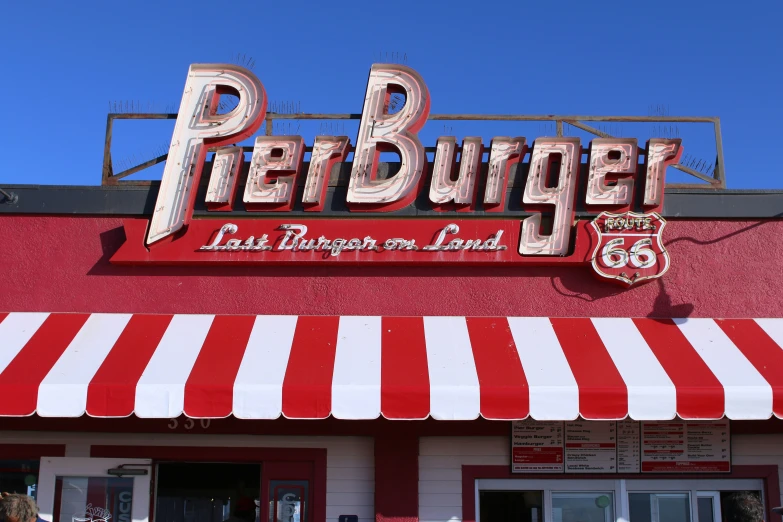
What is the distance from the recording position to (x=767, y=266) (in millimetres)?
9664

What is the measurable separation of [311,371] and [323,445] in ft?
4.46

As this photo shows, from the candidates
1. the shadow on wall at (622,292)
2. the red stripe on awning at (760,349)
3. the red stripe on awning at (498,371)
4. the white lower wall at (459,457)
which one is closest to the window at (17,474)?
the white lower wall at (459,457)

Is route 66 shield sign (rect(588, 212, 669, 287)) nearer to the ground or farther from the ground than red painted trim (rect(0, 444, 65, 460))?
farther from the ground

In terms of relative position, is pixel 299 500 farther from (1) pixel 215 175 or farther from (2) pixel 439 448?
(1) pixel 215 175

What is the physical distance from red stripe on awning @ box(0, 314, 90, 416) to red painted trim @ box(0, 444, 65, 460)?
1.28 metres

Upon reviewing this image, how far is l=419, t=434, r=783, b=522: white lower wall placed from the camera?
29.9ft

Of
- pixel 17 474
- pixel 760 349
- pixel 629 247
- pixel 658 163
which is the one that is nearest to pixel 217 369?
pixel 17 474

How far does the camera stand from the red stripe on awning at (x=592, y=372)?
316 inches

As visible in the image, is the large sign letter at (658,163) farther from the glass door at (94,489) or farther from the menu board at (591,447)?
the glass door at (94,489)

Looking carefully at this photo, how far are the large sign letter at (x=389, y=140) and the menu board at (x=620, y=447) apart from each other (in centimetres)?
288

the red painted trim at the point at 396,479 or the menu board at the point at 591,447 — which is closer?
the red painted trim at the point at 396,479

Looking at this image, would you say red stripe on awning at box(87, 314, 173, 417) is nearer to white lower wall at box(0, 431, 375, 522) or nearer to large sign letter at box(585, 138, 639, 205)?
white lower wall at box(0, 431, 375, 522)

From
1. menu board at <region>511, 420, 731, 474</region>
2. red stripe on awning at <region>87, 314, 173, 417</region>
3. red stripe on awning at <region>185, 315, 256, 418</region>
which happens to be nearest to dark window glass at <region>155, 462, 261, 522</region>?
red stripe on awning at <region>87, 314, 173, 417</region>

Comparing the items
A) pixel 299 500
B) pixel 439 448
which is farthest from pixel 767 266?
pixel 299 500
